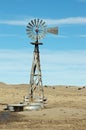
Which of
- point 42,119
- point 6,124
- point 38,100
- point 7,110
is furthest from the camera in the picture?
point 38,100

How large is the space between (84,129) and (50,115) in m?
7.16

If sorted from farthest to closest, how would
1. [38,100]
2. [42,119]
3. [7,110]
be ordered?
[38,100] → [7,110] → [42,119]

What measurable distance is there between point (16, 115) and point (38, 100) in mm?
7597

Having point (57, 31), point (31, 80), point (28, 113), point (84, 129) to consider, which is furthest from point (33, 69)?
point (84, 129)

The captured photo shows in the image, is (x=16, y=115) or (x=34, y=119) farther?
(x=16, y=115)

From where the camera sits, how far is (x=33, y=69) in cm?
3928

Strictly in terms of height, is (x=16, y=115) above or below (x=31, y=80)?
below

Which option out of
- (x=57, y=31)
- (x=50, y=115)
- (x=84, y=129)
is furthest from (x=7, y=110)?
(x=84, y=129)

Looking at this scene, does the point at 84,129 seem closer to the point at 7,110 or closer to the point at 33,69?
the point at 7,110

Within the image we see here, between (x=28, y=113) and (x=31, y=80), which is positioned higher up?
(x=31, y=80)

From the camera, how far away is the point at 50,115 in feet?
101

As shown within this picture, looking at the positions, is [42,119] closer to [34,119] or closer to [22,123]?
[34,119]

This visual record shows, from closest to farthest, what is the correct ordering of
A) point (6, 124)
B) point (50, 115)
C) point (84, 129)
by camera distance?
1. point (84, 129)
2. point (6, 124)
3. point (50, 115)

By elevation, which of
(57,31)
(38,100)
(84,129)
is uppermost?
(57,31)
